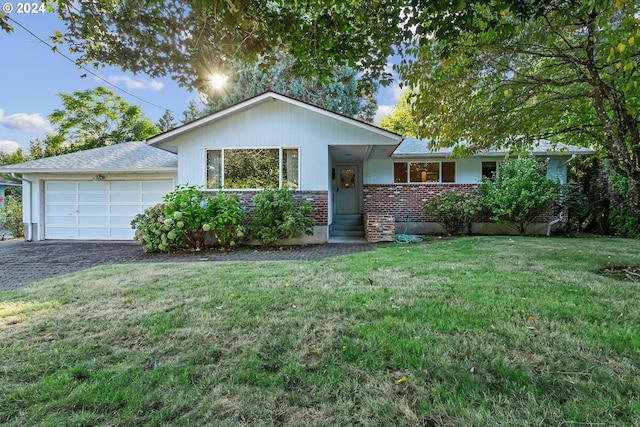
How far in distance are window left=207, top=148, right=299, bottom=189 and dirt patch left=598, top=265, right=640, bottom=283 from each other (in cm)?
724

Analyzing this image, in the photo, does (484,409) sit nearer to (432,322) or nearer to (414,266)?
(432,322)

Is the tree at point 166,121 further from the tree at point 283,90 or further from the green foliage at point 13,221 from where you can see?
the green foliage at point 13,221

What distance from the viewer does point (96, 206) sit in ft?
38.1

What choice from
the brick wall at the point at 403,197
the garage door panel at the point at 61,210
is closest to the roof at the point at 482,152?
the brick wall at the point at 403,197

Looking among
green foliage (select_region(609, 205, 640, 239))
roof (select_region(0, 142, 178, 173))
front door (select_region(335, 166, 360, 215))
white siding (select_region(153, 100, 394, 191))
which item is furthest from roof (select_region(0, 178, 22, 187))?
green foliage (select_region(609, 205, 640, 239))

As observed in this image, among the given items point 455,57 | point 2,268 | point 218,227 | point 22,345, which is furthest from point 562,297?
point 2,268

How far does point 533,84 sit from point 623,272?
331 centimetres

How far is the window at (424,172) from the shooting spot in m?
12.0

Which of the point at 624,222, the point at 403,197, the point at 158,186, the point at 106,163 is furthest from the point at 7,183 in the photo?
the point at 624,222

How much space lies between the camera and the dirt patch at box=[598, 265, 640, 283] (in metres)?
4.82

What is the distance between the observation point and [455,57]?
174 inches

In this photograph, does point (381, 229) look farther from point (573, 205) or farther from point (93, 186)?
point (93, 186)

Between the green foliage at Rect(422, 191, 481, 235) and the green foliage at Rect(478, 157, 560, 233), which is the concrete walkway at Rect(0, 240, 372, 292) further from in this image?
the green foliage at Rect(478, 157, 560, 233)

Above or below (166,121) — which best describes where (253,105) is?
below
